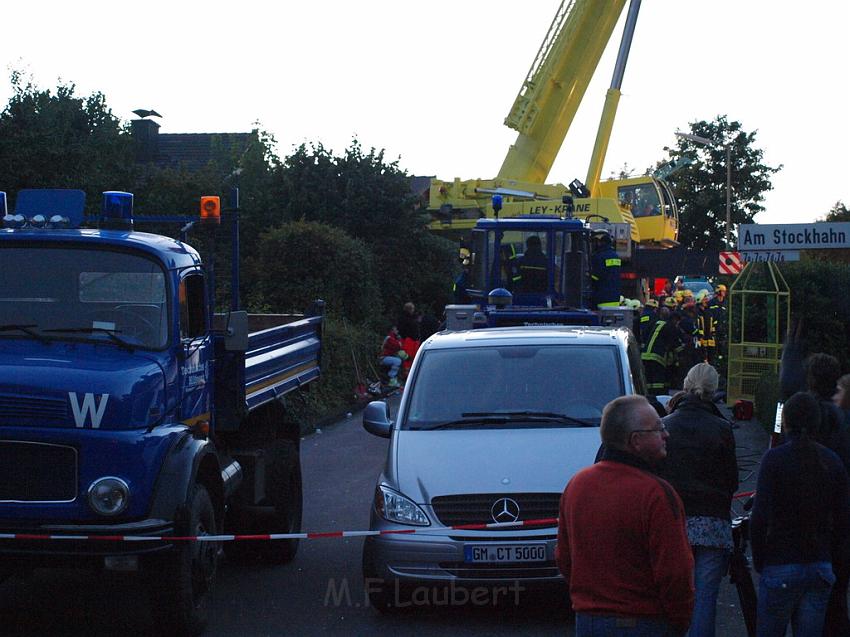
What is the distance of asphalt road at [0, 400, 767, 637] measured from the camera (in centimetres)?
730

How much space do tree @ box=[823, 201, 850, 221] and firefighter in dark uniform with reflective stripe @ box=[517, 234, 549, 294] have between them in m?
36.0

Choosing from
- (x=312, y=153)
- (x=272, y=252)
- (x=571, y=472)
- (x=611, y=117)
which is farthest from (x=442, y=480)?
(x=312, y=153)

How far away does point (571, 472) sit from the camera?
738 cm

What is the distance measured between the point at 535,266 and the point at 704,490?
35.4 ft

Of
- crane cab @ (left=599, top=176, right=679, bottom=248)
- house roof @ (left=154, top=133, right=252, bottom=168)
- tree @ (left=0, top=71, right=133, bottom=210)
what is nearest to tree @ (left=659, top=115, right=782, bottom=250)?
house roof @ (left=154, top=133, right=252, bottom=168)

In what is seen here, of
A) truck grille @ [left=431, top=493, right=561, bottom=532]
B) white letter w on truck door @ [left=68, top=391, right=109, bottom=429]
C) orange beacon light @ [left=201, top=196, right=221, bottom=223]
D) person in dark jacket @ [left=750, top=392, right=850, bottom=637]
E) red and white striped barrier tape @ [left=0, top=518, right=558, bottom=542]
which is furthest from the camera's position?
orange beacon light @ [left=201, top=196, right=221, bottom=223]

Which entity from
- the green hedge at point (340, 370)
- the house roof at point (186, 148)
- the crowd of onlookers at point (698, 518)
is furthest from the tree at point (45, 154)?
the house roof at point (186, 148)

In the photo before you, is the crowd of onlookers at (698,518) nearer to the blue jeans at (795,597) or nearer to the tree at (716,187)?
the blue jeans at (795,597)

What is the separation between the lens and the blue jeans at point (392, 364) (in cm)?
2234

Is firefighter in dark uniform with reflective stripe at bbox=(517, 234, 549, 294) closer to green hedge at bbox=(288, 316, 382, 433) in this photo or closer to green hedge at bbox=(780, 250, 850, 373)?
green hedge at bbox=(288, 316, 382, 433)

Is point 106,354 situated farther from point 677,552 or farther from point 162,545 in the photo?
point 677,552

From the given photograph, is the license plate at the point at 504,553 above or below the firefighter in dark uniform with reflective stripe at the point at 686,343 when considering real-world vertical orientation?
below

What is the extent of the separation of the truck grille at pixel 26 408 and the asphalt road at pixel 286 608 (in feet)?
4.32

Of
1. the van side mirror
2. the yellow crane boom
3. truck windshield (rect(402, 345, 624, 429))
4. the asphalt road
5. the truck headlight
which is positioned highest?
the yellow crane boom
